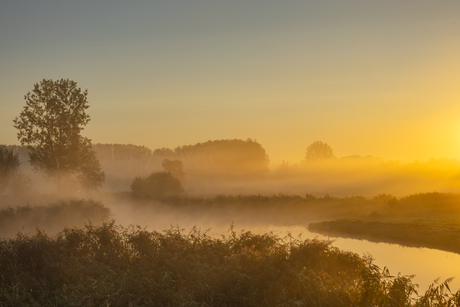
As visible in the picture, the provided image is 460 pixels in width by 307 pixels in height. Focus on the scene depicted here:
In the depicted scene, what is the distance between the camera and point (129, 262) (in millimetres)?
12852

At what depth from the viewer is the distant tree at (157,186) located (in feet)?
197

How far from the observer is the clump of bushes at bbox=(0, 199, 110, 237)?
80.1 feet

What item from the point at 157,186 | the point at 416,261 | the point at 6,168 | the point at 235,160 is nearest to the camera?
the point at 416,261

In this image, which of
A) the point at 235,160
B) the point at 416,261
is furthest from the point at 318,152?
the point at 416,261

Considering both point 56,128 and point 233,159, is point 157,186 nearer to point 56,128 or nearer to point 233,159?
point 56,128

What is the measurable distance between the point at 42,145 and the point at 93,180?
1918 centimetres

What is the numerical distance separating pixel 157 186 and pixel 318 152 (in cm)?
6825

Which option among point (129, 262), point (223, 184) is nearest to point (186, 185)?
point (223, 184)

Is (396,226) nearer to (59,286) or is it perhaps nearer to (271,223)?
(271,223)

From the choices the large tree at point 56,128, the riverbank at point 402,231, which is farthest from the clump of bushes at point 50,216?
the riverbank at point 402,231

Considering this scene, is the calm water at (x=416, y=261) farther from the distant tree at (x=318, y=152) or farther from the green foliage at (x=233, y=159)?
the distant tree at (x=318, y=152)

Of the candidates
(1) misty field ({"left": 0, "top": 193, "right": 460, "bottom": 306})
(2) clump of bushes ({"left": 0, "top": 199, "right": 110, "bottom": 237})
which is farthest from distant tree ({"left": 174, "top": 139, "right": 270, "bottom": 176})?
(1) misty field ({"left": 0, "top": 193, "right": 460, "bottom": 306})

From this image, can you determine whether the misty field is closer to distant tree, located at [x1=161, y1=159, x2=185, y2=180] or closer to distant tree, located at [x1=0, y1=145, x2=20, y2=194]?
distant tree, located at [x1=0, y1=145, x2=20, y2=194]

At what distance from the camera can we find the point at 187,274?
1144 centimetres
